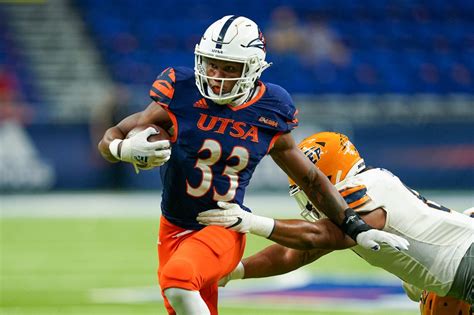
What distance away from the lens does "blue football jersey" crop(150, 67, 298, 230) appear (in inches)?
186

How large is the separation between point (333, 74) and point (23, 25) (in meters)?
5.87

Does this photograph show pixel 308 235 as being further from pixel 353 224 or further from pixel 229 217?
pixel 229 217

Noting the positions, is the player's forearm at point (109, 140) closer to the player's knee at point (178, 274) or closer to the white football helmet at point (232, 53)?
the white football helmet at point (232, 53)

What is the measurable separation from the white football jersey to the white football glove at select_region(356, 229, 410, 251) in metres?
0.15

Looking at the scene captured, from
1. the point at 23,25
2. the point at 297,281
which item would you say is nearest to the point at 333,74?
the point at 23,25

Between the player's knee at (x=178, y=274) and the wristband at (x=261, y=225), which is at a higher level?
the wristband at (x=261, y=225)

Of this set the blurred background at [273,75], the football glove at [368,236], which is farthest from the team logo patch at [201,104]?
the blurred background at [273,75]

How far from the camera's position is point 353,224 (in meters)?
4.70

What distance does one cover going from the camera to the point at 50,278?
27.0ft

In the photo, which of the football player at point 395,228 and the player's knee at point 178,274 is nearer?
the player's knee at point 178,274

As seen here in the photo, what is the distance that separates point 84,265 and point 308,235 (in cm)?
464

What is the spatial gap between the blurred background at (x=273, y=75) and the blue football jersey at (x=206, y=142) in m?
9.85

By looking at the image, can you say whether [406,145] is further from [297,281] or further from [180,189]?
[180,189]

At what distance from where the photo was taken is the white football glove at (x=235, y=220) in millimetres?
4625
